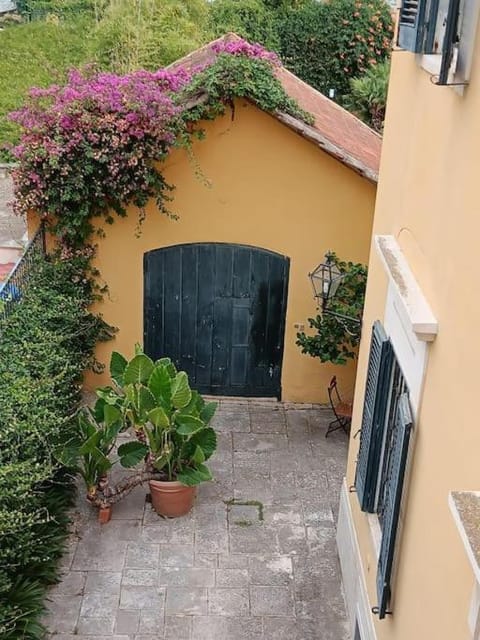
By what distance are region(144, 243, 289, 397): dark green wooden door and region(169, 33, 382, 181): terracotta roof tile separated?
1593 mm

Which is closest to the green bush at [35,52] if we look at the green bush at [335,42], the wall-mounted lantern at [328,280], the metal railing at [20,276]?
the green bush at [335,42]

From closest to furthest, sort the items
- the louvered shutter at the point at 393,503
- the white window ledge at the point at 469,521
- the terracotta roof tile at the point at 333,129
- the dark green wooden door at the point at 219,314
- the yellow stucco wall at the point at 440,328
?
1. the white window ledge at the point at 469,521
2. the yellow stucco wall at the point at 440,328
3. the louvered shutter at the point at 393,503
4. the terracotta roof tile at the point at 333,129
5. the dark green wooden door at the point at 219,314

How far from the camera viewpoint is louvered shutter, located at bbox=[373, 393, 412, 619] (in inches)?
200

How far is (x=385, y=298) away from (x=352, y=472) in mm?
2242

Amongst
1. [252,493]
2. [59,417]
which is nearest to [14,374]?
[59,417]

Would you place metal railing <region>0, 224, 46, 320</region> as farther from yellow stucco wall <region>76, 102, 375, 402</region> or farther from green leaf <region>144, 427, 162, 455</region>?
green leaf <region>144, 427, 162, 455</region>

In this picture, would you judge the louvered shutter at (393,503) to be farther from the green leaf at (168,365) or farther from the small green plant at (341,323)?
the small green plant at (341,323)

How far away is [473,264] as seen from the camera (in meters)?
3.89

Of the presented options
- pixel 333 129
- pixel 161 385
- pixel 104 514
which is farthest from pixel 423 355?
pixel 333 129

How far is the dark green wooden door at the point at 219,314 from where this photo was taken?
33.2ft

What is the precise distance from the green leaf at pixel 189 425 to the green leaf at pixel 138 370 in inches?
24.6

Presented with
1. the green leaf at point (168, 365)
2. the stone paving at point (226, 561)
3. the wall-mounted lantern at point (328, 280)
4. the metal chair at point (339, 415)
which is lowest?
the stone paving at point (226, 561)

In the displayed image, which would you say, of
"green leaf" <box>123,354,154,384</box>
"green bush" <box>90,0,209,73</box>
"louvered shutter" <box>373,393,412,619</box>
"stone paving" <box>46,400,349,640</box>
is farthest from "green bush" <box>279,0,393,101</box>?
"louvered shutter" <box>373,393,412,619</box>

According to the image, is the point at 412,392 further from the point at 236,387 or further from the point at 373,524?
the point at 236,387
